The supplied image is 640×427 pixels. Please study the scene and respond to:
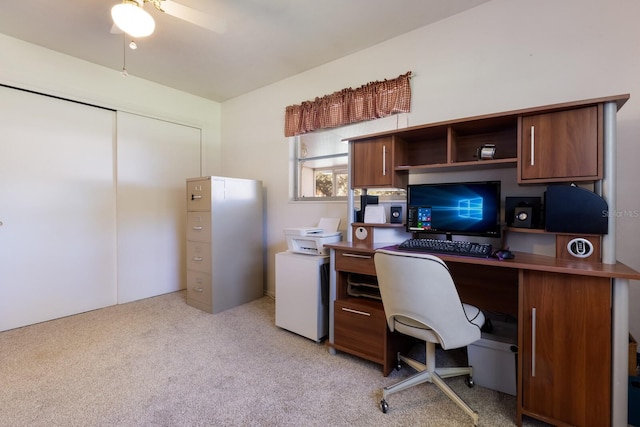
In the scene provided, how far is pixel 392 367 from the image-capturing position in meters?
1.96

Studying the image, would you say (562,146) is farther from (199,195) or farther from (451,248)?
(199,195)

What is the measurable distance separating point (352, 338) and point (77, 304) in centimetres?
299

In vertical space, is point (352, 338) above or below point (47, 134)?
below

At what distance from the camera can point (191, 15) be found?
179 centimetres

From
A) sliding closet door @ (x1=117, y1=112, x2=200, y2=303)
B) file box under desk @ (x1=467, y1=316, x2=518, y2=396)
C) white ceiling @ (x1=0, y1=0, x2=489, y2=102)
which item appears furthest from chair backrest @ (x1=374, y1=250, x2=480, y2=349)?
sliding closet door @ (x1=117, y1=112, x2=200, y2=303)

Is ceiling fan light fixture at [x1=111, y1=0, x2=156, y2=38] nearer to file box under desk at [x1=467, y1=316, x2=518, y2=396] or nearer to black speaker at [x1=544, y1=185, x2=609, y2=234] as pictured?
black speaker at [x1=544, y1=185, x2=609, y2=234]

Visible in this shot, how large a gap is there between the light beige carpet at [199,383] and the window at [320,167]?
155cm

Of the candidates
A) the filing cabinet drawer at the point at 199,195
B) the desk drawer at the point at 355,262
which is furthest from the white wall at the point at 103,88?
the desk drawer at the point at 355,262

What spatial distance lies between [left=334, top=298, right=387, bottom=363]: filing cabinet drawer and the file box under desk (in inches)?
22.9

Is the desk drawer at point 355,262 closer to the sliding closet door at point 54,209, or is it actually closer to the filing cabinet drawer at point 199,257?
the filing cabinet drawer at point 199,257

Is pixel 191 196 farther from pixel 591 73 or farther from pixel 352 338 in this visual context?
pixel 591 73

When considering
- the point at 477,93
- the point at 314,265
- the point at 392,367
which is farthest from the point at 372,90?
the point at 392,367

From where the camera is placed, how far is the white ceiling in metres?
2.15

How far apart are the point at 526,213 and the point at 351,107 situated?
5.83 feet
